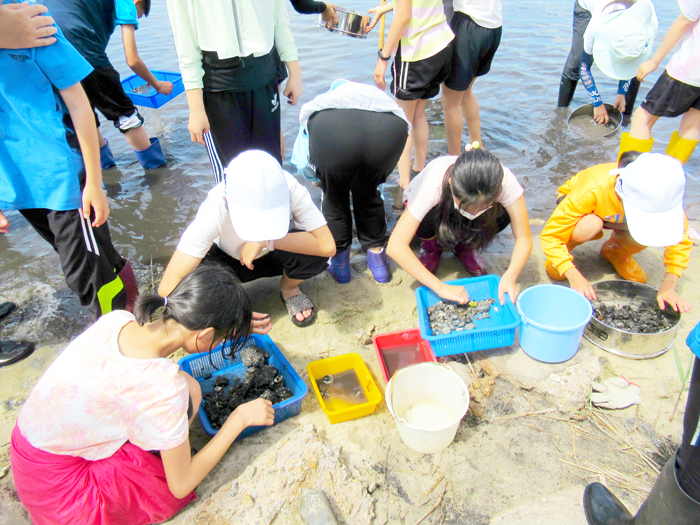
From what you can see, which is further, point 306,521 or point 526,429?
point 526,429

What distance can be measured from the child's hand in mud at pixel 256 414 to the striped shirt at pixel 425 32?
8.77ft

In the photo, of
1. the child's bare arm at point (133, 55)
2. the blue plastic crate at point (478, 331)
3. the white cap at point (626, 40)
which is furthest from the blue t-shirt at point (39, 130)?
the white cap at point (626, 40)

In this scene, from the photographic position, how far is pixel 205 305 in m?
1.64

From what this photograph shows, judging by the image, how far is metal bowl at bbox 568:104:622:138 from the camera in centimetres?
509

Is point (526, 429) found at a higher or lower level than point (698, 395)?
lower

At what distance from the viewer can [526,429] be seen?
2156mm

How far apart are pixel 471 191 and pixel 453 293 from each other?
594 mm

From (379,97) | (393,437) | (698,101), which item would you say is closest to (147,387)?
(393,437)

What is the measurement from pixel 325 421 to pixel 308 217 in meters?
1.07

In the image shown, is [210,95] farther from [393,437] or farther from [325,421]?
[393,437]

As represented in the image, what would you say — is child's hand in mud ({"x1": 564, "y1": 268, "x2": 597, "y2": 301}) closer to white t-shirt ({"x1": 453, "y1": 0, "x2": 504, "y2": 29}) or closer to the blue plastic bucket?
the blue plastic bucket

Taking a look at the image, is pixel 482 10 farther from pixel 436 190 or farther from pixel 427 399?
pixel 427 399

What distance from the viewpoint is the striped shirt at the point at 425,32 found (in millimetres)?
3213

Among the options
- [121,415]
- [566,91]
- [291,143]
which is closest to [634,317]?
[121,415]
